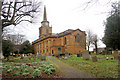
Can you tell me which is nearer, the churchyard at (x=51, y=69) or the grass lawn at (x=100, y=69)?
the grass lawn at (x=100, y=69)

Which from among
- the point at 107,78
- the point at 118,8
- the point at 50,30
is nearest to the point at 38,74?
the point at 107,78

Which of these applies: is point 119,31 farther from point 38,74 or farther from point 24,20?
point 24,20

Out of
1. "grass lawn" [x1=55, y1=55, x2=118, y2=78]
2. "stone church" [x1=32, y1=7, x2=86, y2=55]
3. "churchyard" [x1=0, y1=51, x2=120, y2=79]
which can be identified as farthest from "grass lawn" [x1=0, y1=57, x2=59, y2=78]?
"stone church" [x1=32, y1=7, x2=86, y2=55]

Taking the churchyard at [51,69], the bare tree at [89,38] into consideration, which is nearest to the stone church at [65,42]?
the bare tree at [89,38]

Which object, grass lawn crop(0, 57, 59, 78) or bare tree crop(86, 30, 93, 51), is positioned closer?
grass lawn crop(0, 57, 59, 78)

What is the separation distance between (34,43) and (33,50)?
480cm

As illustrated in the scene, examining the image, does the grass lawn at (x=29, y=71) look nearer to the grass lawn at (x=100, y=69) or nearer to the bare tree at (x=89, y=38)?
the grass lawn at (x=100, y=69)

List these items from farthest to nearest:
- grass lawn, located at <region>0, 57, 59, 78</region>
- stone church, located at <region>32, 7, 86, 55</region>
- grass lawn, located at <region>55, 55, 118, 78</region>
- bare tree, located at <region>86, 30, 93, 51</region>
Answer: stone church, located at <region>32, 7, 86, 55</region> → bare tree, located at <region>86, 30, 93, 51</region> → grass lawn, located at <region>0, 57, 59, 78</region> → grass lawn, located at <region>55, 55, 118, 78</region>

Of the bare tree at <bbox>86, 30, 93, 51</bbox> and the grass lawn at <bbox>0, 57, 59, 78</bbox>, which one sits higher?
the bare tree at <bbox>86, 30, 93, 51</bbox>

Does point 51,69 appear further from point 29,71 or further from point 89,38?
point 89,38

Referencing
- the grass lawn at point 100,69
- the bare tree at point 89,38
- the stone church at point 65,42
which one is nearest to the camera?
the grass lawn at point 100,69

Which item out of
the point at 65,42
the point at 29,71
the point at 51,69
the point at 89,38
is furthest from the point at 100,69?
the point at 65,42

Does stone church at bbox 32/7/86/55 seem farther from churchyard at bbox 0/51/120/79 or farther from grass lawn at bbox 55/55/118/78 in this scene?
grass lawn at bbox 55/55/118/78

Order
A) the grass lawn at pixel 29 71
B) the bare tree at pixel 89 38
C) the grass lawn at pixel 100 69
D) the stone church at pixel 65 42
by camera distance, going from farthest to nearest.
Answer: the stone church at pixel 65 42 < the bare tree at pixel 89 38 < the grass lawn at pixel 29 71 < the grass lawn at pixel 100 69
